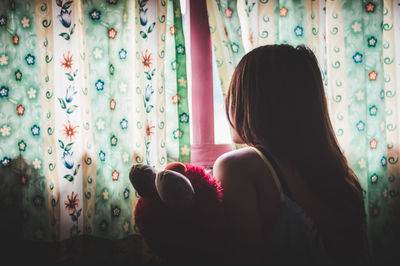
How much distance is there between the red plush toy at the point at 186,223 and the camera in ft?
1.90

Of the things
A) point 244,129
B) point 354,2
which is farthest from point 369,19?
point 244,129

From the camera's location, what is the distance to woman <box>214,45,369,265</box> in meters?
0.59

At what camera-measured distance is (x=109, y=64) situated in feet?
4.36

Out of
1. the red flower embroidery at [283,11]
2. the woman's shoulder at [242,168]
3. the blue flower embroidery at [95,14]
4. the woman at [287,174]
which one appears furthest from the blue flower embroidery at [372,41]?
the blue flower embroidery at [95,14]

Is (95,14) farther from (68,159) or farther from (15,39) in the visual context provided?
(68,159)

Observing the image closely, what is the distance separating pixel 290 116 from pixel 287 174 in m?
0.15

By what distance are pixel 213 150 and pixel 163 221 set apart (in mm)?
869

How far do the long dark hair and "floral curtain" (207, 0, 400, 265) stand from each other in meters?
0.75

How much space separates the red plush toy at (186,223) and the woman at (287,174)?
36 mm

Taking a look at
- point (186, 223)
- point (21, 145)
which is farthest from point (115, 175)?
point (186, 223)

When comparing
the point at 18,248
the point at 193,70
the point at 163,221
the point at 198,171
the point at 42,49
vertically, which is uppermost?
the point at 42,49

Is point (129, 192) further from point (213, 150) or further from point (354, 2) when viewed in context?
point (354, 2)

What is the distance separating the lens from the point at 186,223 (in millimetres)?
579

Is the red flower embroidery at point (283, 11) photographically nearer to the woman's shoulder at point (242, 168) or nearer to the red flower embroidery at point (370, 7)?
the red flower embroidery at point (370, 7)
